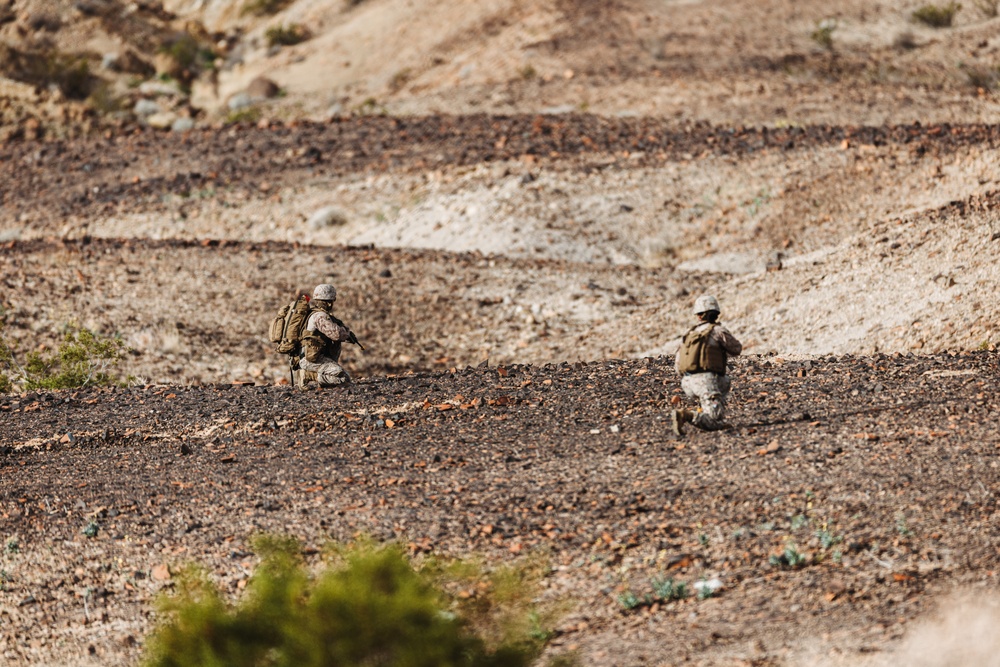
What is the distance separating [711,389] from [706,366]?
0.84 feet

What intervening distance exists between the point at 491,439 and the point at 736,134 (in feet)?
54.5

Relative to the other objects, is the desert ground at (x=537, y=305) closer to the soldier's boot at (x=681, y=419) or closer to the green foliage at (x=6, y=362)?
the soldier's boot at (x=681, y=419)

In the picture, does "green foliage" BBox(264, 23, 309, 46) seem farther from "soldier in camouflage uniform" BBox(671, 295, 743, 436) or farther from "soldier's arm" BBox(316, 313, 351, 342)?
"soldier in camouflage uniform" BBox(671, 295, 743, 436)

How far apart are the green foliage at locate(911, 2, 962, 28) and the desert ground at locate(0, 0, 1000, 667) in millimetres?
406

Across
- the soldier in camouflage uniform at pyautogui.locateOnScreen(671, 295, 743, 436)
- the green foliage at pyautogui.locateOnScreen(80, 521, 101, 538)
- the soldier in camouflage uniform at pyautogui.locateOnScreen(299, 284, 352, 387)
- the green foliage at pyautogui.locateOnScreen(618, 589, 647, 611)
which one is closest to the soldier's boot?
the soldier in camouflage uniform at pyautogui.locateOnScreen(671, 295, 743, 436)

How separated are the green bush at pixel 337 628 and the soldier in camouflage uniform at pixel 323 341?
7.13m

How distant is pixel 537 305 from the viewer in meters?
19.8

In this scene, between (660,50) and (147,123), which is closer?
(660,50)

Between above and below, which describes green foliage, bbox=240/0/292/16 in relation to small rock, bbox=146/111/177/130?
above

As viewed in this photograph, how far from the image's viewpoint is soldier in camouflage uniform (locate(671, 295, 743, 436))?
10797 millimetres

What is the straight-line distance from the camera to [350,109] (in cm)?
3475

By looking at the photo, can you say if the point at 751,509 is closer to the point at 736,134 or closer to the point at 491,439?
the point at 491,439

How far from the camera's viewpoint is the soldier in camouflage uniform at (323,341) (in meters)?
14.0

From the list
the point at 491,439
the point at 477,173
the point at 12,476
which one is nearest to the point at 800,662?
the point at 491,439
